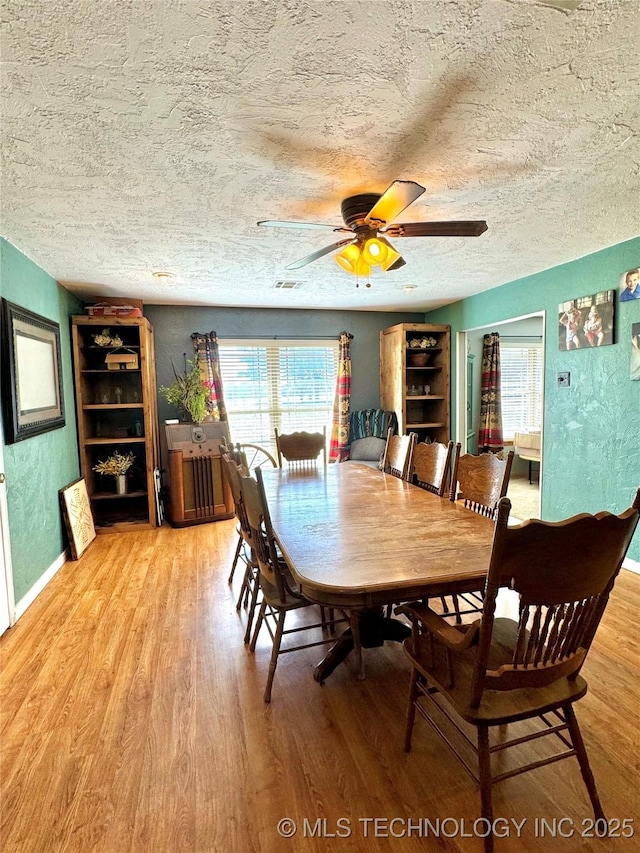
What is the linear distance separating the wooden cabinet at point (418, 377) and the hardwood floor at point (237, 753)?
311 cm

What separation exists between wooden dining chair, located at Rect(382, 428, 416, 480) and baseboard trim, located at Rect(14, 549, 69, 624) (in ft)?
8.55

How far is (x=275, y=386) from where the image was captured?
5.34m

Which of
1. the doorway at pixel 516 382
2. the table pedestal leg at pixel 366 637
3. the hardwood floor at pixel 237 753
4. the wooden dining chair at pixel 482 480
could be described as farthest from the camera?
the doorway at pixel 516 382

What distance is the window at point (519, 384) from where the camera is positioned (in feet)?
19.9

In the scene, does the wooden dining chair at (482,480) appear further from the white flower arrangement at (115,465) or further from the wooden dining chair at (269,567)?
the white flower arrangement at (115,465)

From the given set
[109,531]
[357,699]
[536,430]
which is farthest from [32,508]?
[536,430]

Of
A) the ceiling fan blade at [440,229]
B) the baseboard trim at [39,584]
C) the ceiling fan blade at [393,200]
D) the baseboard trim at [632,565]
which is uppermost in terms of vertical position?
the ceiling fan blade at [393,200]

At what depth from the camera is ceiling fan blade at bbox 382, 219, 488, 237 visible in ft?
6.34

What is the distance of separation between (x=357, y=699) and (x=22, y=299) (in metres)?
3.20

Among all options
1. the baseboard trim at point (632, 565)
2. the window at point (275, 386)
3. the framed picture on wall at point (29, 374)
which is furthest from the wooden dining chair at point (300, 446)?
the baseboard trim at point (632, 565)

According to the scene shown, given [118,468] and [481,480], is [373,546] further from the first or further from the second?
[118,468]

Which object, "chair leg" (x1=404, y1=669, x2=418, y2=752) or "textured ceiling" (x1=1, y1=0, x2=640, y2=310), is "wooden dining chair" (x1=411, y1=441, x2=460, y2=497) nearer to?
"chair leg" (x1=404, y1=669, x2=418, y2=752)

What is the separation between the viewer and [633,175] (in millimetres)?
2000

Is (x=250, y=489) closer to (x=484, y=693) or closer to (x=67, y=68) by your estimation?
(x=484, y=693)
